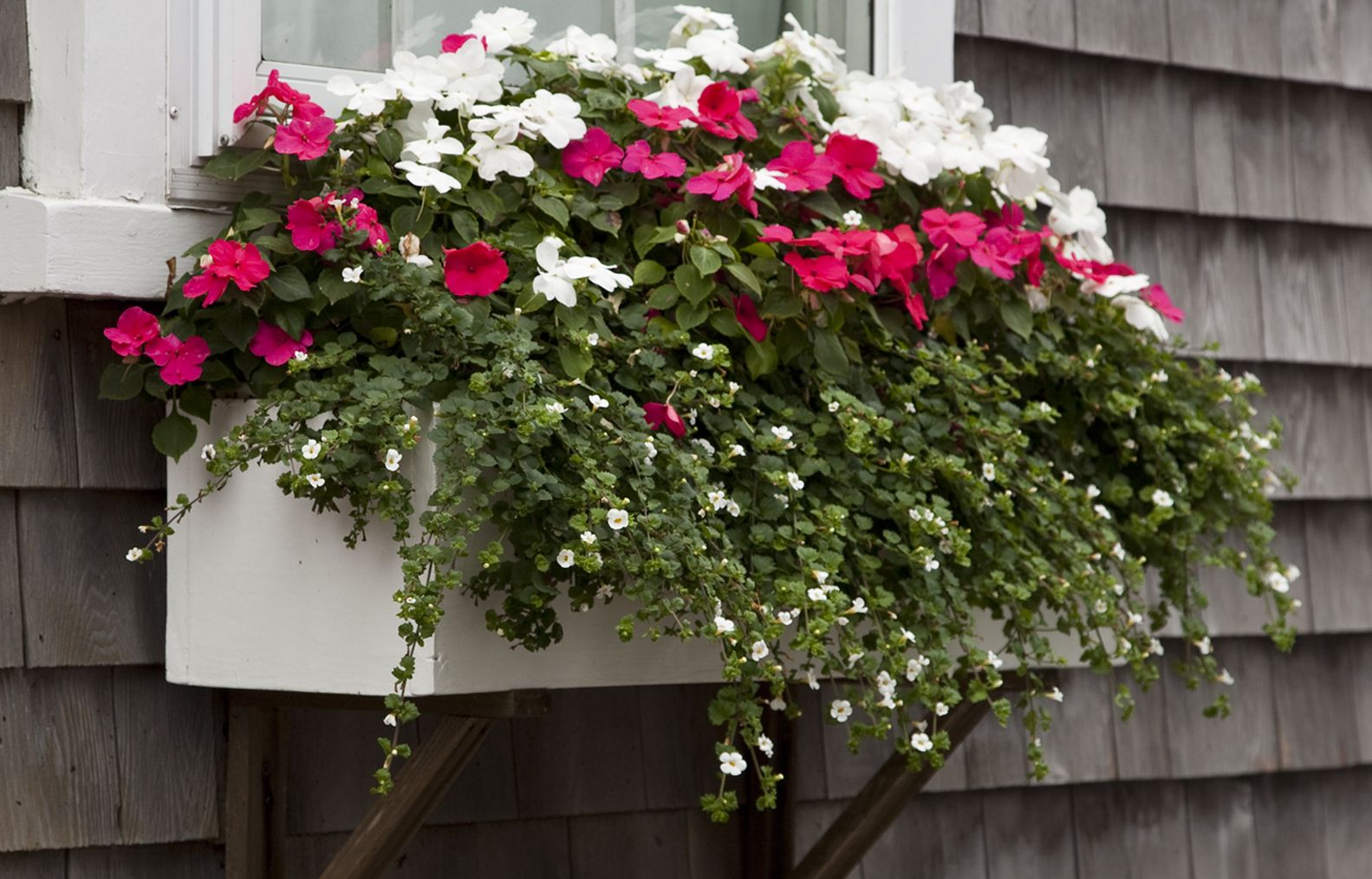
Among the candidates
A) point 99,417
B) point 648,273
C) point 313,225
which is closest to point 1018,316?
point 648,273

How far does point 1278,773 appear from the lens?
8.44 feet

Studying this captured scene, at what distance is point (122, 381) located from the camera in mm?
1525

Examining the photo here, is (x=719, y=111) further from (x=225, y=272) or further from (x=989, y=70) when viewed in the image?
(x=989, y=70)

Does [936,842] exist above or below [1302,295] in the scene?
below

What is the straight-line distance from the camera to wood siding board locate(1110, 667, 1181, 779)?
2404 millimetres

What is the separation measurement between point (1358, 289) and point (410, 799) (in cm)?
188

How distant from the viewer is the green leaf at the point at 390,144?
5.08 feet

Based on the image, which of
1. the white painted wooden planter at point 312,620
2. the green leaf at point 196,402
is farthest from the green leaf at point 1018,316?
the green leaf at point 196,402

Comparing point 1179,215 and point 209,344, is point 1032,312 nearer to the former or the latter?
point 1179,215

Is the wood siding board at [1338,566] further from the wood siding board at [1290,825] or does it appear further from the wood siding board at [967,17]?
the wood siding board at [967,17]

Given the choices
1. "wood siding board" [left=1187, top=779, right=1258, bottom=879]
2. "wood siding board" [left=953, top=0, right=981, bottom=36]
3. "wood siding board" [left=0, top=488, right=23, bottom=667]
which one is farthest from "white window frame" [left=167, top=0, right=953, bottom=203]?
"wood siding board" [left=1187, top=779, right=1258, bottom=879]

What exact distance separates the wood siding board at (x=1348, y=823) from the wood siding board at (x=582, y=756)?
51.3 inches

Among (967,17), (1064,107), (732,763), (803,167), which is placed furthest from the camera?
(1064,107)

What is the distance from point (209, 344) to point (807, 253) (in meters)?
0.64
